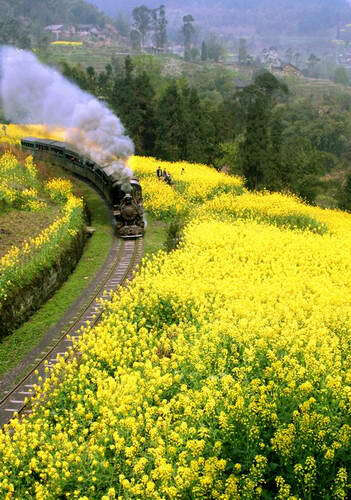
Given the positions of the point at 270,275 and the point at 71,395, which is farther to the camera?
the point at 270,275

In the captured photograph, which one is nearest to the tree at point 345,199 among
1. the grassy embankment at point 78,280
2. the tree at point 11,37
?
the grassy embankment at point 78,280

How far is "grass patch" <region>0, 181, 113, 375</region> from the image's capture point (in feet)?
60.5

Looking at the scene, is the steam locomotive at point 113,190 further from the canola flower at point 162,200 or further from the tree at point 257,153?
the tree at point 257,153

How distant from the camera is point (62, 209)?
1280 inches

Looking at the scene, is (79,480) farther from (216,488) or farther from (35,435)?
(216,488)

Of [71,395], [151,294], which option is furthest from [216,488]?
[151,294]

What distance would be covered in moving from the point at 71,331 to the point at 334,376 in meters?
10.8

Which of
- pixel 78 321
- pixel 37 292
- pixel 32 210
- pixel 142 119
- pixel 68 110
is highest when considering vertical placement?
pixel 68 110

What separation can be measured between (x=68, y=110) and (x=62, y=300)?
2903 centimetres

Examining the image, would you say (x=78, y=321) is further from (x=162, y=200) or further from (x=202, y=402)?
(x=162, y=200)

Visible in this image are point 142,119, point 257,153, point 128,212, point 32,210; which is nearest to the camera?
point 128,212

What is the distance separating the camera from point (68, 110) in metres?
47.4

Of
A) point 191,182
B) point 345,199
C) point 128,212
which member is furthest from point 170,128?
point 128,212

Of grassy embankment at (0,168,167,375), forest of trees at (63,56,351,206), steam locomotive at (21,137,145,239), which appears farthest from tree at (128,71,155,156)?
grassy embankment at (0,168,167,375)
